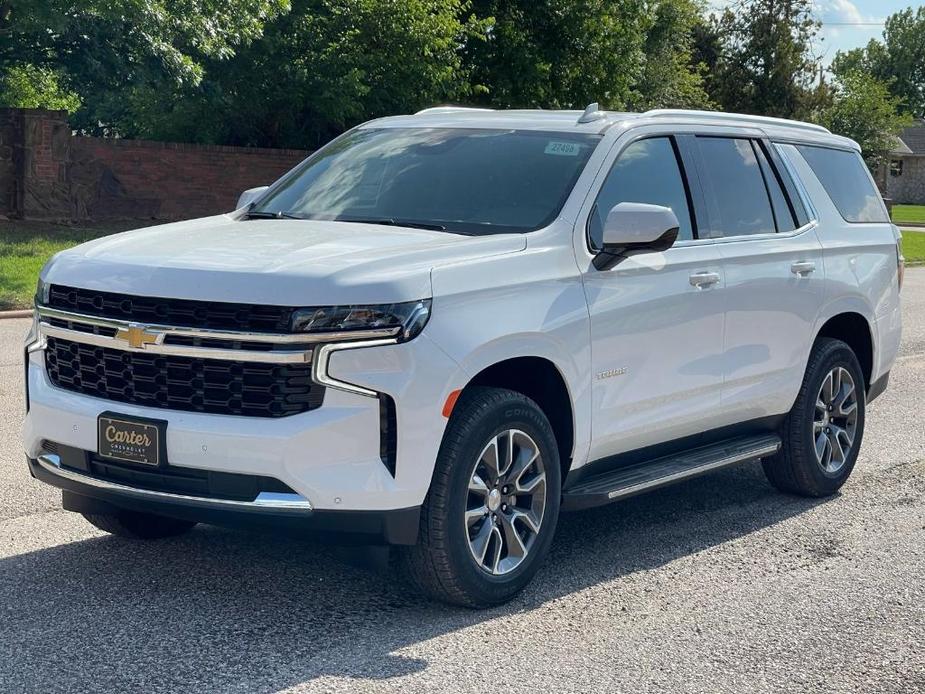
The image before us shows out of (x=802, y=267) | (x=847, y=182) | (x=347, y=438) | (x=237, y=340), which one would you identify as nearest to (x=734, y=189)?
(x=802, y=267)

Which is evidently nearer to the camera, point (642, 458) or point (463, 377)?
point (463, 377)

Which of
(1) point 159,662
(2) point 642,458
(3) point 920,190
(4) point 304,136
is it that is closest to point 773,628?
(2) point 642,458

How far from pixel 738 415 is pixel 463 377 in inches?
90.1

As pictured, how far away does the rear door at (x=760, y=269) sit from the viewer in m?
6.76

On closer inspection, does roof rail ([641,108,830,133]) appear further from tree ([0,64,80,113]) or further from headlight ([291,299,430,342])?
tree ([0,64,80,113])

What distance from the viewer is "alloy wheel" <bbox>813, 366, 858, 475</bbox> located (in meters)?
7.59

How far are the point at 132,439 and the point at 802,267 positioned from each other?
380cm

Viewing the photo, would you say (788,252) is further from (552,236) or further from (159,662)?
(159,662)

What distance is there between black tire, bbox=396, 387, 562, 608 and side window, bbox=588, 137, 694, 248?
1042 mm

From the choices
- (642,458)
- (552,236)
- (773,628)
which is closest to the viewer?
(773,628)

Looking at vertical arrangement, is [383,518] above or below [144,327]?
below

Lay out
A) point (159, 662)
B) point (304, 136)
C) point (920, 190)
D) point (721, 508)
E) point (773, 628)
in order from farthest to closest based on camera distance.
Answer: point (920, 190)
point (304, 136)
point (721, 508)
point (773, 628)
point (159, 662)

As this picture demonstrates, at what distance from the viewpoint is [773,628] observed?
209 inches

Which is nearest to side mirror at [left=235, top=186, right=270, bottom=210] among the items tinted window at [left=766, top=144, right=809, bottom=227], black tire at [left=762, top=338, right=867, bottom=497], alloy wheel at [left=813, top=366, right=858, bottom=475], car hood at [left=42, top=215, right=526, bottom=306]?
car hood at [left=42, top=215, right=526, bottom=306]
